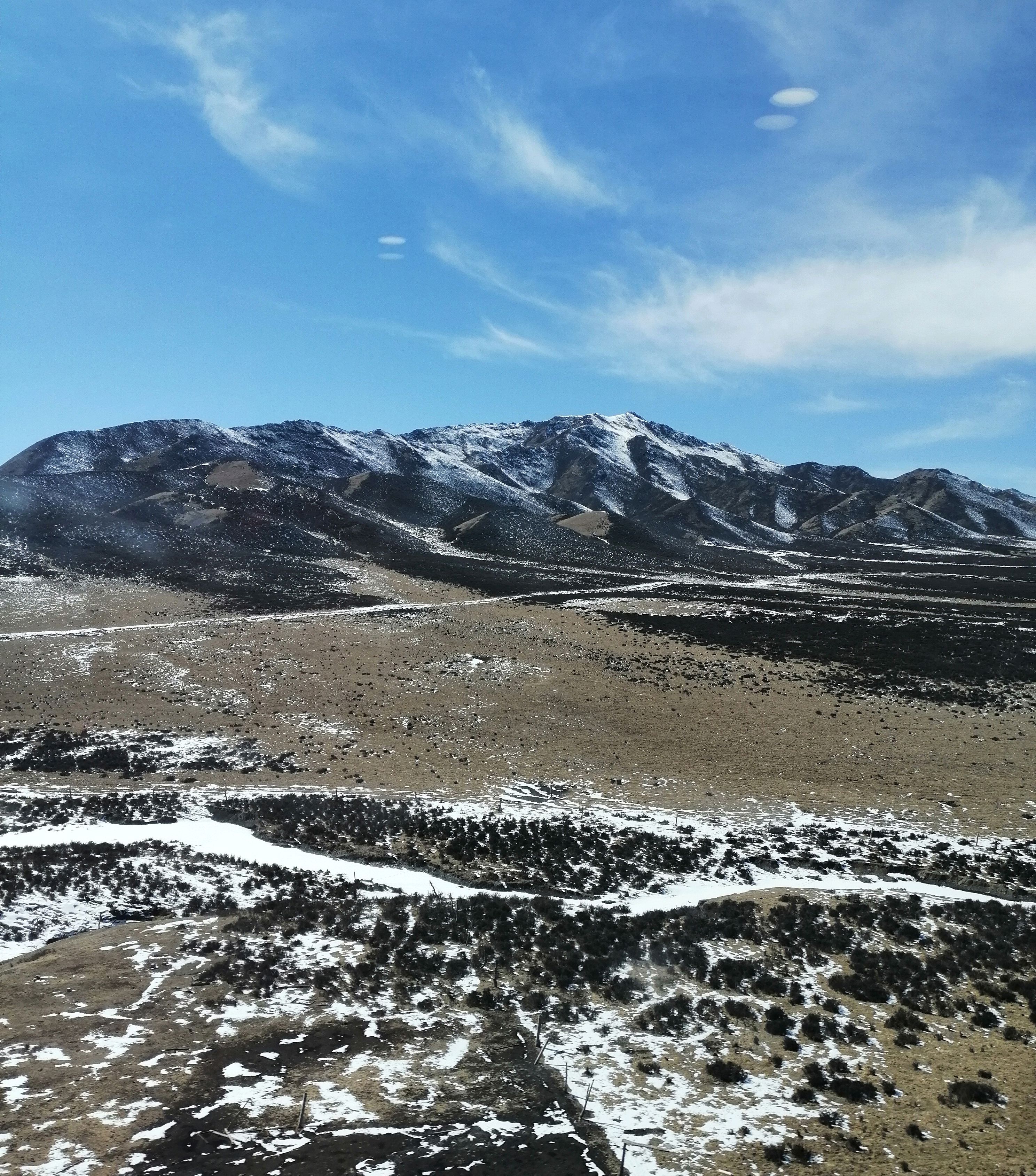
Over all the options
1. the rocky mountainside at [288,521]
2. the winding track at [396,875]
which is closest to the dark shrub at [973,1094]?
the winding track at [396,875]

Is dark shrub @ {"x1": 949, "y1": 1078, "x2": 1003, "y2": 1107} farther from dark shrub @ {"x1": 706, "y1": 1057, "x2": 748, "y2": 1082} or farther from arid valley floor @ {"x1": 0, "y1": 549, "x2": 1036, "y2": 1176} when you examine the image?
dark shrub @ {"x1": 706, "y1": 1057, "x2": 748, "y2": 1082}

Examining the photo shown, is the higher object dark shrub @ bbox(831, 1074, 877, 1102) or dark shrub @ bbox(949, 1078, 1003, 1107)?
dark shrub @ bbox(949, 1078, 1003, 1107)

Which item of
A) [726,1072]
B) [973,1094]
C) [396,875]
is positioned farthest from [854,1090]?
[396,875]

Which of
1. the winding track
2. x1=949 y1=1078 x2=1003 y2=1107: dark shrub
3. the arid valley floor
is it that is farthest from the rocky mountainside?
x1=949 y1=1078 x2=1003 y2=1107: dark shrub

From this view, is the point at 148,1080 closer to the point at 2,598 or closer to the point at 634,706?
the point at 634,706

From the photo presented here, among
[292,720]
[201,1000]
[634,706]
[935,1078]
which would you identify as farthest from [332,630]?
[935,1078]

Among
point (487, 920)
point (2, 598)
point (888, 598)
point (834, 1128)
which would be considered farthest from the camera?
point (888, 598)

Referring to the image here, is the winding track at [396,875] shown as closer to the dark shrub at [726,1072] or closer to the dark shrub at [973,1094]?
the dark shrub at [726,1072]

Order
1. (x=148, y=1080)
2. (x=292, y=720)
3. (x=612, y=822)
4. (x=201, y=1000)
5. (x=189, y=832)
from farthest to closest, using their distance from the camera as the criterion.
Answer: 1. (x=292, y=720)
2. (x=612, y=822)
3. (x=189, y=832)
4. (x=201, y=1000)
5. (x=148, y=1080)
